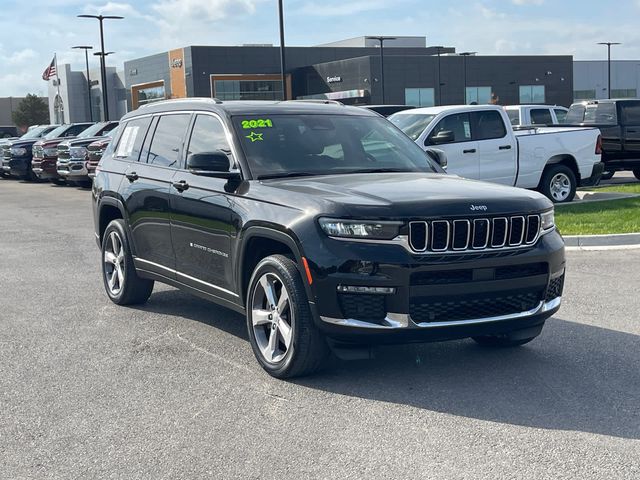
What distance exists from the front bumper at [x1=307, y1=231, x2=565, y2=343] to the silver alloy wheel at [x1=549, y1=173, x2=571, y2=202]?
11.3 metres

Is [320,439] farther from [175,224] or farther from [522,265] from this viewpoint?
[175,224]

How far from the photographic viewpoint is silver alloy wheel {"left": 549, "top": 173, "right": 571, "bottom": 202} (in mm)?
16422

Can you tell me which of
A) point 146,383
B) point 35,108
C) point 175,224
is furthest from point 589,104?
point 35,108

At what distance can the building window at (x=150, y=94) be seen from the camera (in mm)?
89000

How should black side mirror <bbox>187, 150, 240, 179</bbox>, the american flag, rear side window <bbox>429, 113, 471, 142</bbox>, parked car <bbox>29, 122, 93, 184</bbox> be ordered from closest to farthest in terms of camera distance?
black side mirror <bbox>187, 150, 240, 179</bbox>
rear side window <bbox>429, 113, 471, 142</bbox>
parked car <bbox>29, 122, 93, 184</bbox>
the american flag

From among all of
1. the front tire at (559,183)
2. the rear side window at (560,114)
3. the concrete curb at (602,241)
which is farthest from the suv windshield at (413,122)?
the rear side window at (560,114)

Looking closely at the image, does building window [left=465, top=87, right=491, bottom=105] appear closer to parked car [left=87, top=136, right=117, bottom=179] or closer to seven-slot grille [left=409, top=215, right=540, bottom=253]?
parked car [left=87, top=136, right=117, bottom=179]

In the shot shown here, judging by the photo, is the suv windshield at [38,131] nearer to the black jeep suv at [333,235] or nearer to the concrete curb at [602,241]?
the concrete curb at [602,241]

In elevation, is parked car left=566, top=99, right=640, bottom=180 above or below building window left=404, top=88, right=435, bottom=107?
below

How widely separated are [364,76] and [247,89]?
12.9 m

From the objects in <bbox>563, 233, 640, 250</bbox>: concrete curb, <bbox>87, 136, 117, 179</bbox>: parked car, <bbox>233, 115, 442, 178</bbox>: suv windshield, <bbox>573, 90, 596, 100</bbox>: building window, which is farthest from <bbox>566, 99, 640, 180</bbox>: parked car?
<bbox>573, 90, 596, 100</bbox>: building window

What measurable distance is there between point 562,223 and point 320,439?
9.19 meters

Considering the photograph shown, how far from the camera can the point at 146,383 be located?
19.2 ft

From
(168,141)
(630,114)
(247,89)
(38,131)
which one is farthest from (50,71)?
(168,141)
